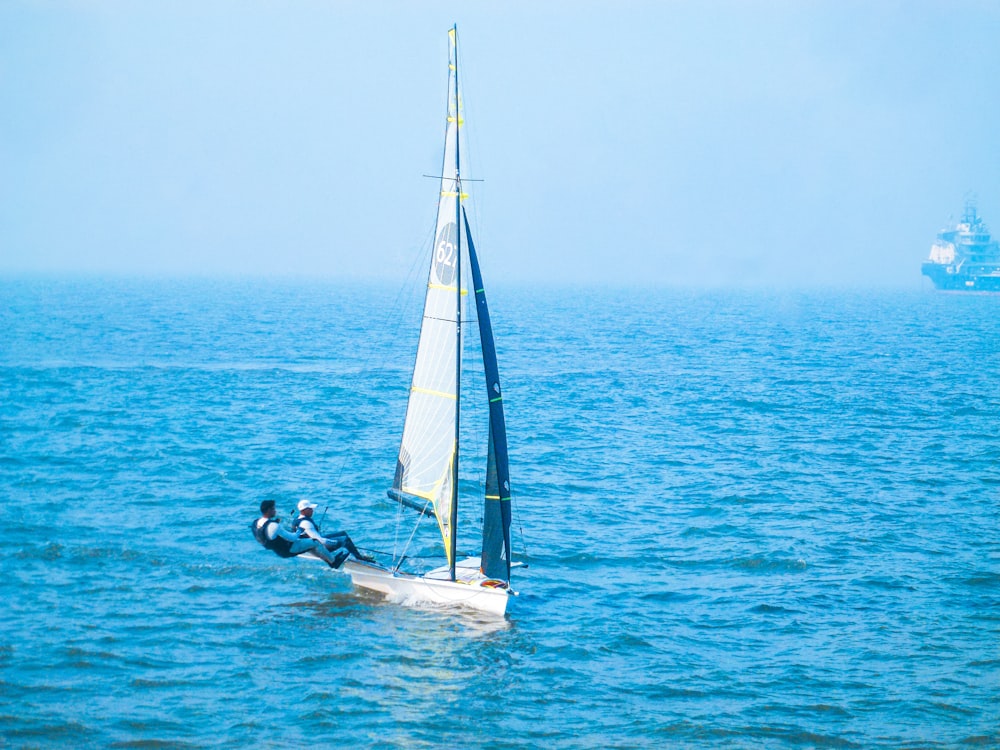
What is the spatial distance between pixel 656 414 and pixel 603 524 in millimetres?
18847

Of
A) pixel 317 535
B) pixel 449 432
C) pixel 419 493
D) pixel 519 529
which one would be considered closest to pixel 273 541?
pixel 317 535

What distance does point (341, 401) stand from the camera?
1816 inches

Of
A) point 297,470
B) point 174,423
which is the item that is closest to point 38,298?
point 174,423

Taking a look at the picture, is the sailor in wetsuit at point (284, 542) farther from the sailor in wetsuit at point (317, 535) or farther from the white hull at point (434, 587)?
the white hull at point (434, 587)

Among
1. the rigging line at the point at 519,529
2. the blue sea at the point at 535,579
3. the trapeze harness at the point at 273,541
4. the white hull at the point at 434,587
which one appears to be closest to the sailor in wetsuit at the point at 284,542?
the trapeze harness at the point at 273,541

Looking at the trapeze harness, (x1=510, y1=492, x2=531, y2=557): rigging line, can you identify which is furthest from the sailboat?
(x1=510, y1=492, x2=531, y2=557): rigging line

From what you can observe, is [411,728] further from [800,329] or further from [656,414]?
[800,329]

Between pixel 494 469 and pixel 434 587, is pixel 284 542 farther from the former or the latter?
pixel 494 469

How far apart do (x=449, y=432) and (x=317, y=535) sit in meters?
3.35

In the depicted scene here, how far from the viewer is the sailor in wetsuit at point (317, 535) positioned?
66.0ft

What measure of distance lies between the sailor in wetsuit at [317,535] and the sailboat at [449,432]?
1.06 ft

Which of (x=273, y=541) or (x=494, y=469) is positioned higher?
(x=494, y=469)

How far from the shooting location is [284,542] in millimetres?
19797

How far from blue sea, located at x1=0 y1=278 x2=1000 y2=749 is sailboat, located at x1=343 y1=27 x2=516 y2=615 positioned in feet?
1.89
